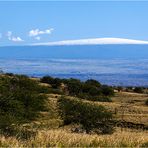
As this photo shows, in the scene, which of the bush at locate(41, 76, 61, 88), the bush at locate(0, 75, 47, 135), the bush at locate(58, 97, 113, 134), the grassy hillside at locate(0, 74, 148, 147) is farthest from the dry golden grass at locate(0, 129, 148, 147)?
the bush at locate(41, 76, 61, 88)

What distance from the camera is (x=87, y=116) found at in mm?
23844

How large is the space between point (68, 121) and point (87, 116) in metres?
1.82

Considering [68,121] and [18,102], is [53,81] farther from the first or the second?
[68,121]

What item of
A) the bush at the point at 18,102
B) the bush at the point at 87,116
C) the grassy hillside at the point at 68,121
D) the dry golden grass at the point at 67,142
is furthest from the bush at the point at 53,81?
the dry golden grass at the point at 67,142

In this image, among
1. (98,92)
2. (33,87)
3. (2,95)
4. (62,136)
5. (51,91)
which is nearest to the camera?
(62,136)

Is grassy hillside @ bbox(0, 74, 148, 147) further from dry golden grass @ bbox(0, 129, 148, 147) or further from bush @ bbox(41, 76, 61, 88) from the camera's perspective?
bush @ bbox(41, 76, 61, 88)

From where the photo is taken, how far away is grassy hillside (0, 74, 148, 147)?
39.9 ft

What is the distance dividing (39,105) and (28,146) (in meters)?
23.9

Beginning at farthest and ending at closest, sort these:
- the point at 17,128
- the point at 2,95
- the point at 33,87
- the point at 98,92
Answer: the point at 98,92, the point at 33,87, the point at 2,95, the point at 17,128

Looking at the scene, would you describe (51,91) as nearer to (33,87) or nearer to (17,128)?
(33,87)

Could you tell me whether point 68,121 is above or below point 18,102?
below

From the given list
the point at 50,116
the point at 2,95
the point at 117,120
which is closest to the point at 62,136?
the point at 2,95

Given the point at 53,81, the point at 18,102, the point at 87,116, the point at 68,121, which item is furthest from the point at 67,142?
the point at 53,81

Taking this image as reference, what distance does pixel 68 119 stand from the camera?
25188 millimetres
